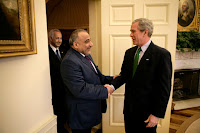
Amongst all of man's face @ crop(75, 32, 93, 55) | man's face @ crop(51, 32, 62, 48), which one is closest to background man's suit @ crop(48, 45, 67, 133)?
man's face @ crop(51, 32, 62, 48)

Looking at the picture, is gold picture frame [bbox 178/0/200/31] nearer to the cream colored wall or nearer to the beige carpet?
the beige carpet

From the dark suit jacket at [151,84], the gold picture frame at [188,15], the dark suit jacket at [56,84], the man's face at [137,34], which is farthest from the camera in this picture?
the gold picture frame at [188,15]

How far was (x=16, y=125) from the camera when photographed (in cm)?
99

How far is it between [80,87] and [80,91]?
0.04m

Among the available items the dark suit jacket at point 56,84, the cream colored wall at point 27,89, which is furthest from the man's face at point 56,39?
the cream colored wall at point 27,89

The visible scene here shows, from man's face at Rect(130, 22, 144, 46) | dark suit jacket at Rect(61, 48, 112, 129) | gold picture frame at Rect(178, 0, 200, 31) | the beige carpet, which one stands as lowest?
the beige carpet

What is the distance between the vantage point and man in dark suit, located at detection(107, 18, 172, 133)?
1358mm

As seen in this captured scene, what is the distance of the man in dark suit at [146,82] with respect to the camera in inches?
53.5

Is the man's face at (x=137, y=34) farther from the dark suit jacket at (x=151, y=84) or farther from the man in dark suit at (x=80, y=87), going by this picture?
the man in dark suit at (x=80, y=87)

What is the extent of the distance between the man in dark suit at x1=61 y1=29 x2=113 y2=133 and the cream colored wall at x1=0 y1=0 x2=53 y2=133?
0.22m

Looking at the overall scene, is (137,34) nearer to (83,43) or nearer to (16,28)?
(83,43)

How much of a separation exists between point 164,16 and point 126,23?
0.54m

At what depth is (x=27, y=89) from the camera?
41.7 inches

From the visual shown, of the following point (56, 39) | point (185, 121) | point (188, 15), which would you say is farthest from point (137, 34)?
point (188, 15)
